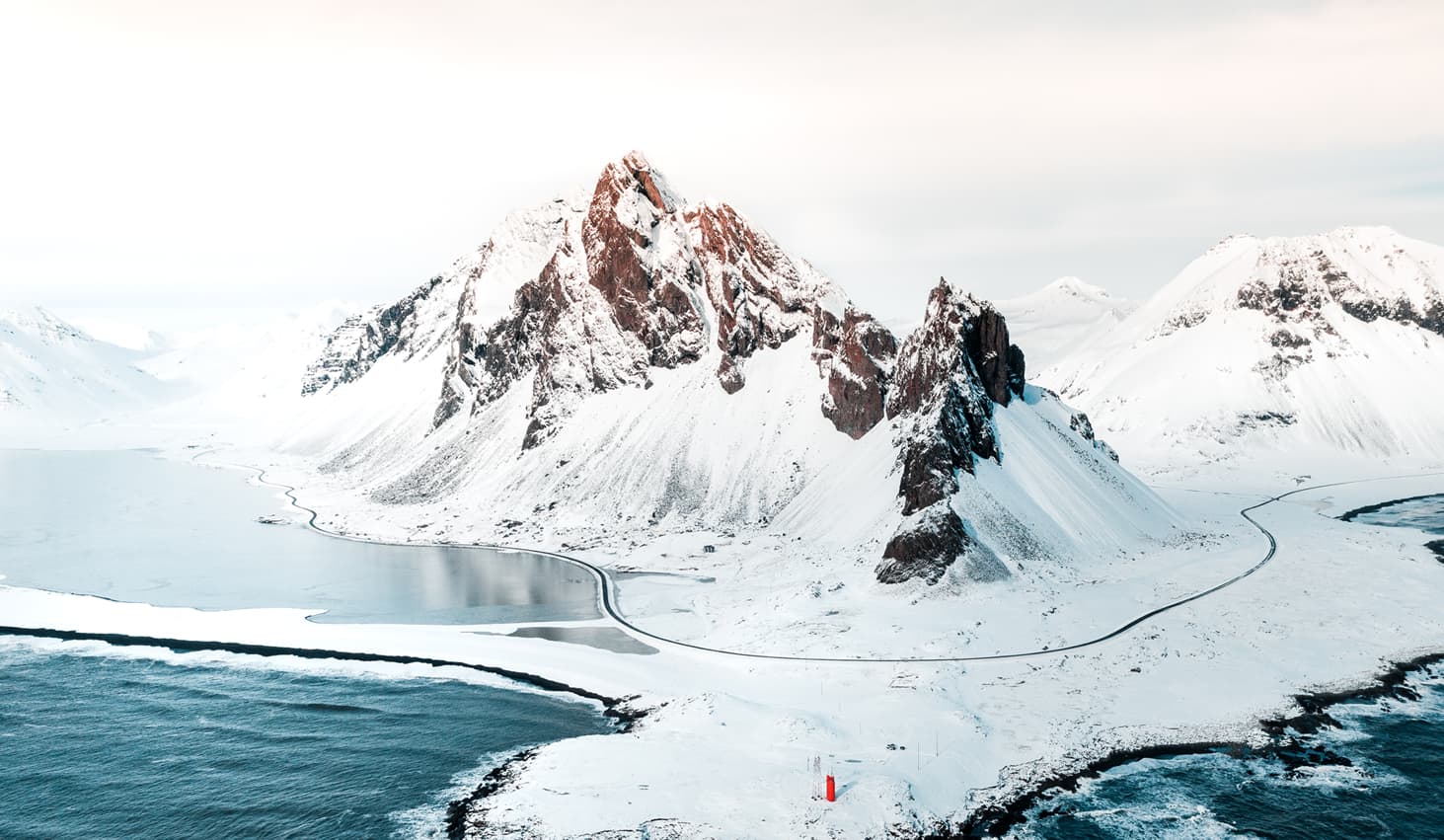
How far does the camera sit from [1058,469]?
4331 inches

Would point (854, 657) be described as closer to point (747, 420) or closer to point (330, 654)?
point (330, 654)

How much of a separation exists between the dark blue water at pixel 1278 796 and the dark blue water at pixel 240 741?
3156cm

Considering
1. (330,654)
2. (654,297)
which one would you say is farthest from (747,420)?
(330,654)

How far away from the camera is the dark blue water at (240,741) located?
45.7 m

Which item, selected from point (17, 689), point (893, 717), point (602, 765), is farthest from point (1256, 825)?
point (17, 689)

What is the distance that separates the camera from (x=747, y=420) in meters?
144

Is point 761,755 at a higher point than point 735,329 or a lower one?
lower

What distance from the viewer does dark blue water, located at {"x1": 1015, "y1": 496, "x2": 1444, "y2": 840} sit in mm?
44125

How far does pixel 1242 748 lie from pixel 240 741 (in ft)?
207

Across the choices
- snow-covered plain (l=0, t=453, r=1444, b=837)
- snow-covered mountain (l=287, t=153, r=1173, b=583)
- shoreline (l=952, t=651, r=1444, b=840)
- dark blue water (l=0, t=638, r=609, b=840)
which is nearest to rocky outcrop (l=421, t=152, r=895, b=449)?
snow-covered mountain (l=287, t=153, r=1173, b=583)

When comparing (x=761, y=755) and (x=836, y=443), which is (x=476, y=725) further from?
(x=836, y=443)

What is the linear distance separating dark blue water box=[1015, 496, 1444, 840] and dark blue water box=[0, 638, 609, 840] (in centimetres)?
3156

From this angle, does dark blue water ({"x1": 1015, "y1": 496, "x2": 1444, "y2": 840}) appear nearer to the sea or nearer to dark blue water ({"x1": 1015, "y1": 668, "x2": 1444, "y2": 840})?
dark blue water ({"x1": 1015, "y1": 668, "x2": 1444, "y2": 840})

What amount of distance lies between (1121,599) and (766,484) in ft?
191
